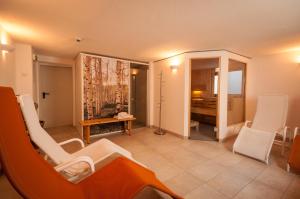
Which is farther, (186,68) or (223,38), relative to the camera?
(186,68)

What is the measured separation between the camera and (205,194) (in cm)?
182

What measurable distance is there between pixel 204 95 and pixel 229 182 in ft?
15.3

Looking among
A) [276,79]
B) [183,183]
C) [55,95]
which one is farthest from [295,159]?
[55,95]

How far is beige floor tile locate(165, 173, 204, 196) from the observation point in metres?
1.89

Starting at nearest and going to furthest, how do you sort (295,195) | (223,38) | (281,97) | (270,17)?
(295,195) < (270,17) < (223,38) < (281,97)

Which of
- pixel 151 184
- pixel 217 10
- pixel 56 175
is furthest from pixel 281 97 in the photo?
pixel 56 175

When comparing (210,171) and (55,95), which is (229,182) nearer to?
(210,171)

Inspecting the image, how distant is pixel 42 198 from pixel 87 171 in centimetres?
72

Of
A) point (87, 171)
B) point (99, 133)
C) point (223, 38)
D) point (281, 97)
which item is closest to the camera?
point (87, 171)

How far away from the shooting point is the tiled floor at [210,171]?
73.5 inches

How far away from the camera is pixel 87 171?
A: 1584 millimetres

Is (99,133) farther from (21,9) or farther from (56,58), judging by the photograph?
(21,9)

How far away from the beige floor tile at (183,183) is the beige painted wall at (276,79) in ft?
11.5

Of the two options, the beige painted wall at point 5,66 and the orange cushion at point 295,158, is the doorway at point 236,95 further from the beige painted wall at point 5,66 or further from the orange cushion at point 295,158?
the beige painted wall at point 5,66
